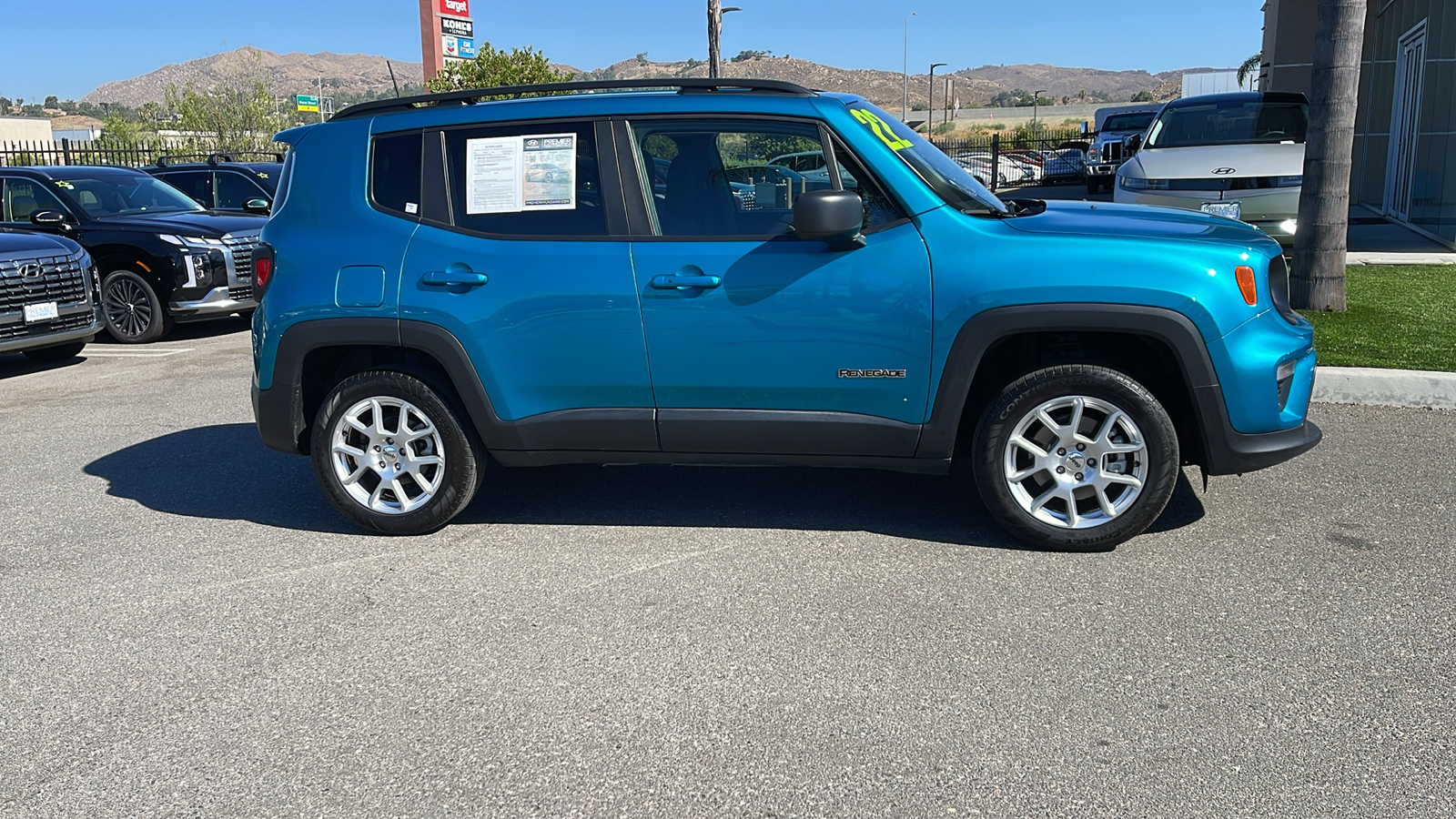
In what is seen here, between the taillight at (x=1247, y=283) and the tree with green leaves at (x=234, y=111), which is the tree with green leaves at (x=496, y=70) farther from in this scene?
the taillight at (x=1247, y=283)

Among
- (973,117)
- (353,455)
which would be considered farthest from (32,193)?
(973,117)

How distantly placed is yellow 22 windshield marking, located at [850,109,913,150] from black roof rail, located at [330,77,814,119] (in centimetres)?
23

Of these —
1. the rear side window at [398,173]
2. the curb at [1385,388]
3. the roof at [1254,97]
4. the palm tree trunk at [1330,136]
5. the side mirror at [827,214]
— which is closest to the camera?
the side mirror at [827,214]

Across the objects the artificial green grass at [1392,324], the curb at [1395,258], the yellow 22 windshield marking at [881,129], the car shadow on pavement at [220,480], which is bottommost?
the car shadow on pavement at [220,480]

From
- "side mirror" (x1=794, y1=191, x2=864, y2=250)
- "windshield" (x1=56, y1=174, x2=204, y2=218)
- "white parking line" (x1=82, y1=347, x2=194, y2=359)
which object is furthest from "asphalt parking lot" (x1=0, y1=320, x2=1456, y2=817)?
"windshield" (x1=56, y1=174, x2=204, y2=218)

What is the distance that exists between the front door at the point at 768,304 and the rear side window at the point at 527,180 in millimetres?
241

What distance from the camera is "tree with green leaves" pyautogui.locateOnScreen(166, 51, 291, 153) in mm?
43125

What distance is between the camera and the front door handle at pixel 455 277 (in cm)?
472

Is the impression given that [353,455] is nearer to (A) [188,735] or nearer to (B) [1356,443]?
(A) [188,735]

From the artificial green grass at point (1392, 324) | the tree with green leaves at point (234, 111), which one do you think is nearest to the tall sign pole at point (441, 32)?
the tree with green leaves at point (234, 111)

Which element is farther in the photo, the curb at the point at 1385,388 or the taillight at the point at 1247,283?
the curb at the point at 1385,388

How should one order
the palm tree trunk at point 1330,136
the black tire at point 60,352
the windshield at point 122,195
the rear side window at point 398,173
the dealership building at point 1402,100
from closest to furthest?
1. the rear side window at point 398,173
2. the palm tree trunk at point 1330,136
3. the black tire at point 60,352
4. the windshield at point 122,195
5. the dealership building at point 1402,100

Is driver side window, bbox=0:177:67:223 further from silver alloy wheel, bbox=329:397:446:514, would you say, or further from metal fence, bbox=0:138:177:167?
metal fence, bbox=0:138:177:167

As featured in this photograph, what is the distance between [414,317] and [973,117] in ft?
344
